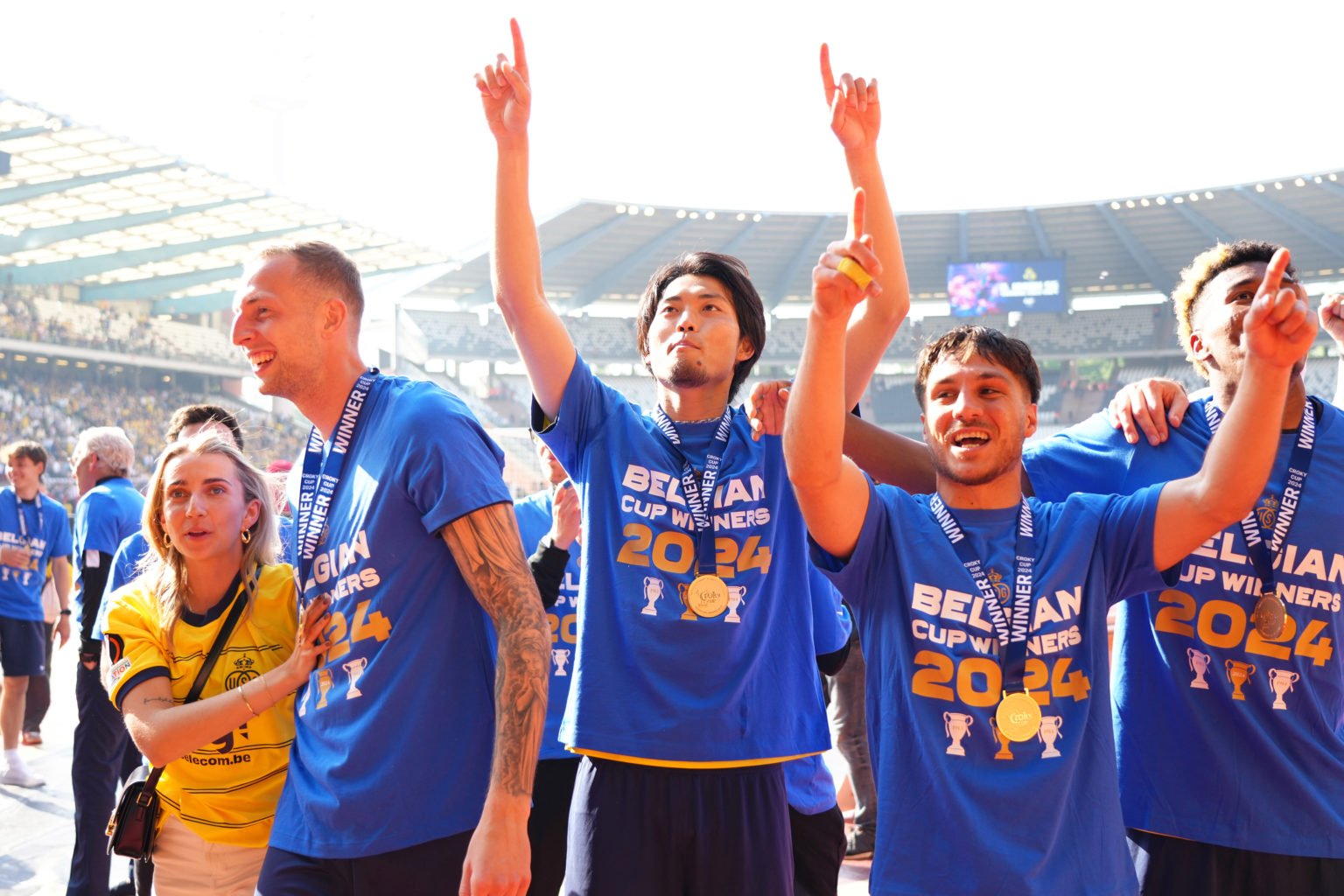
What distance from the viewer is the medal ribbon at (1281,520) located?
2215 mm

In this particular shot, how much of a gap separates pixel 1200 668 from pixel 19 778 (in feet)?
21.6

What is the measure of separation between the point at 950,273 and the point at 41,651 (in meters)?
35.5

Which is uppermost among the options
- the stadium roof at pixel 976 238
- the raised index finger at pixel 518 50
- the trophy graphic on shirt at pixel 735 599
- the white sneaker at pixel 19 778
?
the stadium roof at pixel 976 238

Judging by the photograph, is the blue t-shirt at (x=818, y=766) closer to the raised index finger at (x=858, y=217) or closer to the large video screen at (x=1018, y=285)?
the raised index finger at (x=858, y=217)

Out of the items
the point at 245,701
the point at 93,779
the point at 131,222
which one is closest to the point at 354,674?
the point at 245,701

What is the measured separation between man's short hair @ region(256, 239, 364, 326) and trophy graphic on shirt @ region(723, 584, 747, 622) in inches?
Answer: 40.2

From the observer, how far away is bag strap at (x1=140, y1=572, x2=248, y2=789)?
237 centimetres

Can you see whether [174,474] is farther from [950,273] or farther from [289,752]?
[950,273]

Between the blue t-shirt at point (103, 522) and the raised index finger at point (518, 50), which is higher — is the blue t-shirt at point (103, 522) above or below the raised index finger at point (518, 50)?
below

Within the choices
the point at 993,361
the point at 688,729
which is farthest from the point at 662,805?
the point at 993,361

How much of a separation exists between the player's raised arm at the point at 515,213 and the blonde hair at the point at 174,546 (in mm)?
797

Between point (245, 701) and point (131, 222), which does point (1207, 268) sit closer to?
point (245, 701)

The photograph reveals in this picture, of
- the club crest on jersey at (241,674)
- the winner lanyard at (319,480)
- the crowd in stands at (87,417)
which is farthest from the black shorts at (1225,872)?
the crowd in stands at (87,417)

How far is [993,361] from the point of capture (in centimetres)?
219
